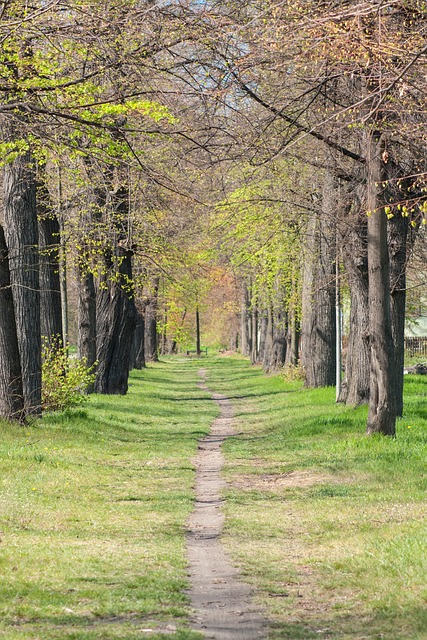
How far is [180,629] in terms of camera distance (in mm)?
6730

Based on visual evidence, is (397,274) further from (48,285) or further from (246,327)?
(246,327)

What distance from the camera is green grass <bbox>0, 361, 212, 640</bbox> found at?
7066 mm

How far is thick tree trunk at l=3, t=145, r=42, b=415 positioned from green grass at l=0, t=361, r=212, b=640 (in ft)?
3.44

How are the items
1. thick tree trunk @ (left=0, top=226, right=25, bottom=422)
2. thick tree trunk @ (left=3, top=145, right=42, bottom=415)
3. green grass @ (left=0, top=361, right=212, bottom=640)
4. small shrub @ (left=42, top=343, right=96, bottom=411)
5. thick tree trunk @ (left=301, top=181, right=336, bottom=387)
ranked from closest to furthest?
1. green grass @ (left=0, top=361, right=212, bottom=640)
2. thick tree trunk @ (left=0, top=226, right=25, bottom=422)
3. thick tree trunk @ (left=3, top=145, right=42, bottom=415)
4. small shrub @ (left=42, top=343, right=96, bottom=411)
5. thick tree trunk @ (left=301, top=181, right=336, bottom=387)

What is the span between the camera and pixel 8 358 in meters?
17.4

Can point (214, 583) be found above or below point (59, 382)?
below

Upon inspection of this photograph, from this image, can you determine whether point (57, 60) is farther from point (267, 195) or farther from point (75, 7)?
point (267, 195)

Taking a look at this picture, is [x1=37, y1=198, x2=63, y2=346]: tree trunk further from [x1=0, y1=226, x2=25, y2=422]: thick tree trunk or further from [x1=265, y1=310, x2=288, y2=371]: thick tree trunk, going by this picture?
[x1=265, y1=310, x2=288, y2=371]: thick tree trunk

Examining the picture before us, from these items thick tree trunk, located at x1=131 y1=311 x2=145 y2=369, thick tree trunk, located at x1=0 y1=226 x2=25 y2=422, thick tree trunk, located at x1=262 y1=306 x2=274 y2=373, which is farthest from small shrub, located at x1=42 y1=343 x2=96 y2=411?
thick tree trunk, located at x1=131 y1=311 x2=145 y2=369

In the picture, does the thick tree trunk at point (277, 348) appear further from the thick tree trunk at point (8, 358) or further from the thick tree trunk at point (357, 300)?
the thick tree trunk at point (8, 358)

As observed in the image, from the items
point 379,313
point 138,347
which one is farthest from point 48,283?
point 138,347

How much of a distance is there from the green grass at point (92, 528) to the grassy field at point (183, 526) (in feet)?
0.08

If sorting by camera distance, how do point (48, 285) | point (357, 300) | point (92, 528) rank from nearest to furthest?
point (92, 528)
point (357, 300)
point (48, 285)

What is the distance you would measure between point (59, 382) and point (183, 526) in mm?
10765
